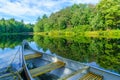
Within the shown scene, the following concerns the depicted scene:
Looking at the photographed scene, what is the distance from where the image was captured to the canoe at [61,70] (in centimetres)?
703

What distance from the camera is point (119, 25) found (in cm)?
3722

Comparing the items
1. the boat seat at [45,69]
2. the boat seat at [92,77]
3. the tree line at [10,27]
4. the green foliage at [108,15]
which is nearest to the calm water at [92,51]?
the boat seat at [92,77]

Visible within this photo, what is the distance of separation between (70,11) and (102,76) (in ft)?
179

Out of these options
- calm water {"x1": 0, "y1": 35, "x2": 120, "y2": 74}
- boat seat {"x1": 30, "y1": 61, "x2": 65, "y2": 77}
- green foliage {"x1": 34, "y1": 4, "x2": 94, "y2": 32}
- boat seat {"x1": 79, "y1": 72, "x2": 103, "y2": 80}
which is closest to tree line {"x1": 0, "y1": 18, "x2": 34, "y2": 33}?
green foliage {"x1": 34, "y1": 4, "x2": 94, "y2": 32}

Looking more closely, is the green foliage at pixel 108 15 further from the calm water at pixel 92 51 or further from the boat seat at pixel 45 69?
the boat seat at pixel 45 69

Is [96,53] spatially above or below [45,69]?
below

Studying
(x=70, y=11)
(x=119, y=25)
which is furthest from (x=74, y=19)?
(x=119, y=25)

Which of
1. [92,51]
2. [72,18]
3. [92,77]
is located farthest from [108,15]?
[92,77]

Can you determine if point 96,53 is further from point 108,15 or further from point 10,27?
point 10,27

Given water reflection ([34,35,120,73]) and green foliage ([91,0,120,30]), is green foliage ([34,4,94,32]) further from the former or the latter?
water reflection ([34,35,120,73])

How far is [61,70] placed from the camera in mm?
8961

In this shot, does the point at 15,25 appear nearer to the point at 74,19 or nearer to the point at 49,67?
the point at 74,19

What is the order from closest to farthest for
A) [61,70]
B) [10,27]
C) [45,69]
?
[45,69], [61,70], [10,27]

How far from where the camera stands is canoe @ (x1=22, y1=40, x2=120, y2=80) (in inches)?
277
